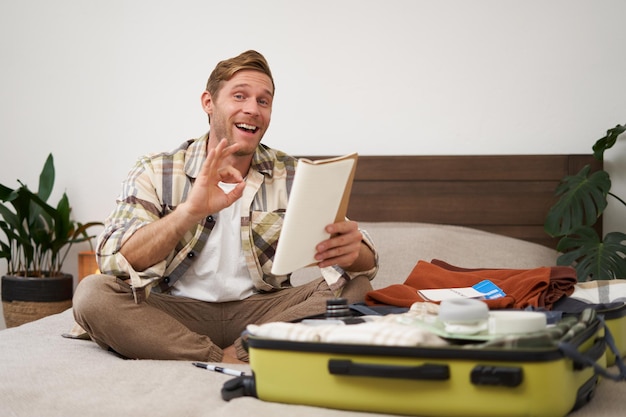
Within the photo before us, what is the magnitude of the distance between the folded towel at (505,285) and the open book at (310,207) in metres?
0.32

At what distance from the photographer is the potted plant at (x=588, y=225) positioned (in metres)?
2.80

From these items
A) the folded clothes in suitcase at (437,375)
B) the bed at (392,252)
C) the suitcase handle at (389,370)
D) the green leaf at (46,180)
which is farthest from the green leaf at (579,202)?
the green leaf at (46,180)

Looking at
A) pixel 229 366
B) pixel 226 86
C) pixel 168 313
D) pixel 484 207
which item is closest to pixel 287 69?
pixel 484 207

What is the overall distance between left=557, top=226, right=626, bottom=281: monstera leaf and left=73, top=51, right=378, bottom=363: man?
3.40 ft

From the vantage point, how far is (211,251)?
2145 millimetres

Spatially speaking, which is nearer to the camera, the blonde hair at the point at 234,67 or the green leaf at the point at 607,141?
the blonde hair at the point at 234,67

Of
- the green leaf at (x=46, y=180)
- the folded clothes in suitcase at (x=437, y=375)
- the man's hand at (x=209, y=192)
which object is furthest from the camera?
the green leaf at (x=46, y=180)

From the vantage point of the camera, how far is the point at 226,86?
2.27 m

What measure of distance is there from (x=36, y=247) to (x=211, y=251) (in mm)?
1716

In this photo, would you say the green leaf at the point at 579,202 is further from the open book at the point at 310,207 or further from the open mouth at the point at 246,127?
the open book at the point at 310,207

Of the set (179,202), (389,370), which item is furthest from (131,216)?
(389,370)

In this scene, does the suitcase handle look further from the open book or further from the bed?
the open book

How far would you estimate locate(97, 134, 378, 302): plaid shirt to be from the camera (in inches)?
77.5

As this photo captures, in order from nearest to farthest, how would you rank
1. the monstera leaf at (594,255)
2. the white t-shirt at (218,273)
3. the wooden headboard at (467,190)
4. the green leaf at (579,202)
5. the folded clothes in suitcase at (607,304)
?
the folded clothes in suitcase at (607,304) < the white t-shirt at (218,273) < the monstera leaf at (594,255) < the green leaf at (579,202) < the wooden headboard at (467,190)
